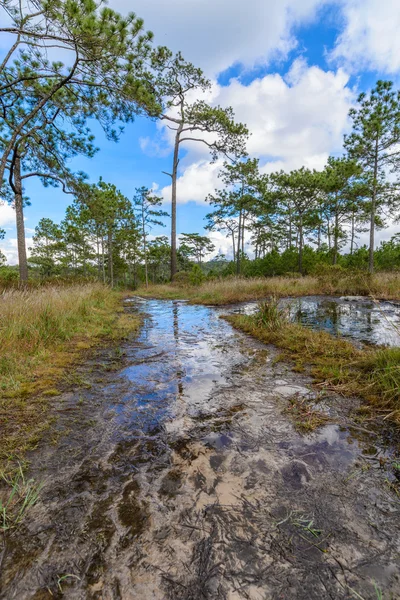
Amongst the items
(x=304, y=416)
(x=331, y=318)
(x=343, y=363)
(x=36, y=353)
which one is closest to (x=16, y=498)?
(x=304, y=416)

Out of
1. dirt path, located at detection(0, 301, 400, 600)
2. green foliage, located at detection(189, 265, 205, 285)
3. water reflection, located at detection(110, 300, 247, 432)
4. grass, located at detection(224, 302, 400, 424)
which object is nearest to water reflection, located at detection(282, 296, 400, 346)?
grass, located at detection(224, 302, 400, 424)

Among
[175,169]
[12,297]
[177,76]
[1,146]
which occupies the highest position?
[177,76]

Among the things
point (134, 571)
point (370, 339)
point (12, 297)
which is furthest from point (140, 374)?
point (370, 339)

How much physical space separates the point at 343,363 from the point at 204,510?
275 centimetres

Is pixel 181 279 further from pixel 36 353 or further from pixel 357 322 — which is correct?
pixel 36 353

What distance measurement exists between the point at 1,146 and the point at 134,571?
45.1 ft

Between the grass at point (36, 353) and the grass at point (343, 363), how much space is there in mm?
2926

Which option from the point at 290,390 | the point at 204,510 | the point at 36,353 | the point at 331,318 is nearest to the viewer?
the point at 204,510

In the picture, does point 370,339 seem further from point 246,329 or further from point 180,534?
point 180,534

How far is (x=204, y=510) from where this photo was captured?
1364 mm

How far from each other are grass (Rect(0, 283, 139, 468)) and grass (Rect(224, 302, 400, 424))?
2926mm

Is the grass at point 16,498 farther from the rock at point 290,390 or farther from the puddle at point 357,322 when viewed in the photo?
the puddle at point 357,322

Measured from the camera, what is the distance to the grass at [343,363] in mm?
2505

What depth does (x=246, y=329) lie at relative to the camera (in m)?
5.91
